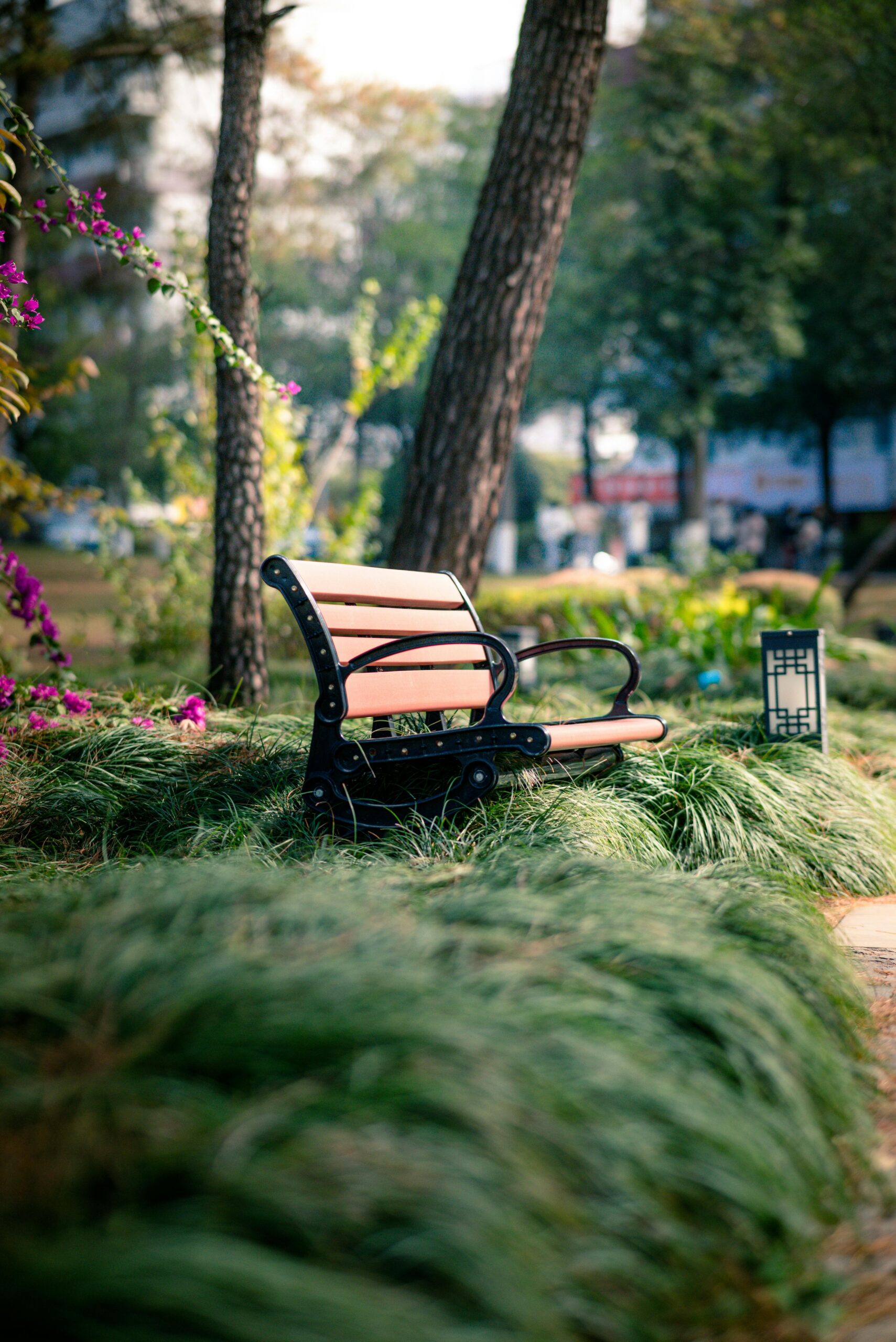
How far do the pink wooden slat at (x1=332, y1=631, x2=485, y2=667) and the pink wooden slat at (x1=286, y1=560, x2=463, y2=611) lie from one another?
142 mm

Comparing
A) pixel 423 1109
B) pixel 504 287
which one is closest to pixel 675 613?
pixel 504 287

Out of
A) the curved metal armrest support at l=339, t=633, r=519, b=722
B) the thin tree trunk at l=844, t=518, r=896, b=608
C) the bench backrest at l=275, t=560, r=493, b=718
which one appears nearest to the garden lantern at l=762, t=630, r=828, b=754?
the bench backrest at l=275, t=560, r=493, b=718

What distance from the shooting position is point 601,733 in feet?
11.7

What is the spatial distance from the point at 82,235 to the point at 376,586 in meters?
1.59

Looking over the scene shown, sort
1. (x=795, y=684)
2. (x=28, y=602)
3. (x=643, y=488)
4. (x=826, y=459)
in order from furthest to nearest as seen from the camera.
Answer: (x=643, y=488), (x=826, y=459), (x=795, y=684), (x=28, y=602)

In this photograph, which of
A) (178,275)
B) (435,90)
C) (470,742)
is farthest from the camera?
(435,90)

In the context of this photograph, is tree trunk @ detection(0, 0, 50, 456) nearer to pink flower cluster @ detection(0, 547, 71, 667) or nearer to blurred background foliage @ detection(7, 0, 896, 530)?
pink flower cluster @ detection(0, 547, 71, 667)

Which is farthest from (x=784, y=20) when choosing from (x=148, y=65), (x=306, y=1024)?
(x=306, y=1024)

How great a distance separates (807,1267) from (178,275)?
3.73 metres

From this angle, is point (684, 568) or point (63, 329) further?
point (63, 329)

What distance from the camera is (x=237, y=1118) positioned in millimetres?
1404

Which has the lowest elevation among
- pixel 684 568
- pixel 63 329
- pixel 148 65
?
→ pixel 684 568

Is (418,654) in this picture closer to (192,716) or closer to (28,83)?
(192,716)

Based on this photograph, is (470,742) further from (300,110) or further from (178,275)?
(300,110)
